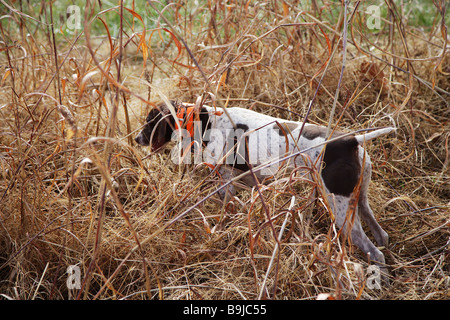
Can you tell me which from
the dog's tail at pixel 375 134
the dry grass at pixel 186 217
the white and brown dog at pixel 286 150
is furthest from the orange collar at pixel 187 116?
the dog's tail at pixel 375 134

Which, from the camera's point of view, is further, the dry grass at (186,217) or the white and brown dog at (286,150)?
the white and brown dog at (286,150)

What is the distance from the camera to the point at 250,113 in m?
2.64

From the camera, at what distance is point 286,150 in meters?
2.14

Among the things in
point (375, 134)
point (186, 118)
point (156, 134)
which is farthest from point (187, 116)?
point (375, 134)

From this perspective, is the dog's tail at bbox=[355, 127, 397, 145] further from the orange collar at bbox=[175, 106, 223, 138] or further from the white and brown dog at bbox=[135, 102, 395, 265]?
the orange collar at bbox=[175, 106, 223, 138]

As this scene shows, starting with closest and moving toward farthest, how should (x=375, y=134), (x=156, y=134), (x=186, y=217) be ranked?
1. (x=375, y=134)
2. (x=186, y=217)
3. (x=156, y=134)

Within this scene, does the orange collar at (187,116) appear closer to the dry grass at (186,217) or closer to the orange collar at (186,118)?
the orange collar at (186,118)

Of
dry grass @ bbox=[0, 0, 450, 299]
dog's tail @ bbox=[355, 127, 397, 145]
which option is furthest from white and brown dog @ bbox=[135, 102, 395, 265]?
dry grass @ bbox=[0, 0, 450, 299]

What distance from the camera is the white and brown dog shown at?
83.6 inches

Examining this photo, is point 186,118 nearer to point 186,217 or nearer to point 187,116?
point 187,116

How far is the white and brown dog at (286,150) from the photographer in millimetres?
2123

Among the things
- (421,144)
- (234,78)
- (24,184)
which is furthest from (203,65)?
(24,184)

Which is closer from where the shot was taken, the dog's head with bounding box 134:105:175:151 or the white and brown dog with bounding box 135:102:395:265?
the white and brown dog with bounding box 135:102:395:265
